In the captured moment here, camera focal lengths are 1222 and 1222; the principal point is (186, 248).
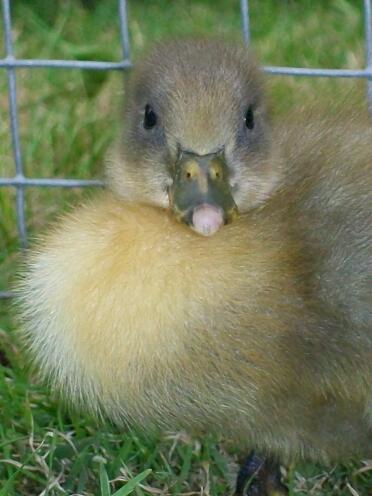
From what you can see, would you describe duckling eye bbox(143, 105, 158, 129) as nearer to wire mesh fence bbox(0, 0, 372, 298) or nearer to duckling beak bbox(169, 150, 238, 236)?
duckling beak bbox(169, 150, 238, 236)

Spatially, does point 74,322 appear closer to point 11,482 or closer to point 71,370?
point 71,370

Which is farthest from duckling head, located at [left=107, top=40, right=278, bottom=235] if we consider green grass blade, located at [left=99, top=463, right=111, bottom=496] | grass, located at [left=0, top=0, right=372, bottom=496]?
green grass blade, located at [left=99, top=463, right=111, bottom=496]

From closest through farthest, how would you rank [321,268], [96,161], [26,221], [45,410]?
[321,268] < [45,410] < [26,221] < [96,161]

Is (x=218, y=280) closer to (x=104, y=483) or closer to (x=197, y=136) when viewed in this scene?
(x=197, y=136)

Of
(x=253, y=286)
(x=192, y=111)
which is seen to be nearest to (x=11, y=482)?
(x=253, y=286)

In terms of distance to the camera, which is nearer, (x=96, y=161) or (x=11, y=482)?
(x=11, y=482)

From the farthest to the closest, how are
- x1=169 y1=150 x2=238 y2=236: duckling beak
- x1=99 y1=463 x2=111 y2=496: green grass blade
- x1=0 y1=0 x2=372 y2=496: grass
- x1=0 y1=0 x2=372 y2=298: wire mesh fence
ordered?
x1=0 y1=0 x2=372 y2=298: wire mesh fence, x1=0 y1=0 x2=372 y2=496: grass, x1=99 y1=463 x2=111 y2=496: green grass blade, x1=169 y1=150 x2=238 y2=236: duckling beak

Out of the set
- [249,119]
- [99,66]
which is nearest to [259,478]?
[249,119]
